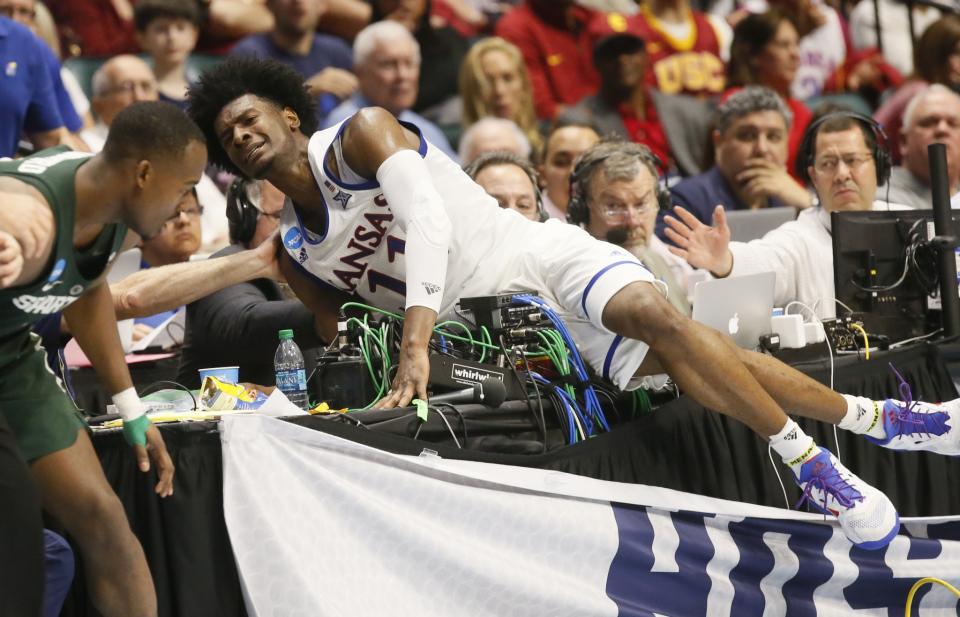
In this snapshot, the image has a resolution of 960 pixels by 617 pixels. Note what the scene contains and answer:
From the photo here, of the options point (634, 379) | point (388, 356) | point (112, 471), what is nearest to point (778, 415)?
point (634, 379)

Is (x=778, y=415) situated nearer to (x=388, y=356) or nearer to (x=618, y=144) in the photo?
(x=388, y=356)

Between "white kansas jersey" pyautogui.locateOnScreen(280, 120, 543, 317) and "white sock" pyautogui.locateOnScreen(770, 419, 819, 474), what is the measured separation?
2.85 feet

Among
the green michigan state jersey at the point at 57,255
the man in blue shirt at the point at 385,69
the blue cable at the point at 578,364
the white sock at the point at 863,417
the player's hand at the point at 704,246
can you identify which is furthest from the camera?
the man in blue shirt at the point at 385,69

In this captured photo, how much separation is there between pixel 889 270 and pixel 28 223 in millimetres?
2835

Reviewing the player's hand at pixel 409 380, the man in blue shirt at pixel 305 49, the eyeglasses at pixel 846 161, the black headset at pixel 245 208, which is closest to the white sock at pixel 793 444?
the player's hand at pixel 409 380

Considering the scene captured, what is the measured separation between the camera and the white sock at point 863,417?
3.09m

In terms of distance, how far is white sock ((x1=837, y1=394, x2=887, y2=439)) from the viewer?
3.09m

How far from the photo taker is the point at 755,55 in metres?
6.50

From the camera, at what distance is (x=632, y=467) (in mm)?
2838

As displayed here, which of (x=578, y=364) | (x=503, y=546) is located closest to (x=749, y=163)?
(x=578, y=364)

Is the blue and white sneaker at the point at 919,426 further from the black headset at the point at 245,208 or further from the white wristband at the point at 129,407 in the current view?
the black headset at the point at 245,208

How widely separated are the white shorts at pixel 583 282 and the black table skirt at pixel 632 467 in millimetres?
184

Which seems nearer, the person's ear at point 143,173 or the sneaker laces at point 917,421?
the person's ear at point 143,173

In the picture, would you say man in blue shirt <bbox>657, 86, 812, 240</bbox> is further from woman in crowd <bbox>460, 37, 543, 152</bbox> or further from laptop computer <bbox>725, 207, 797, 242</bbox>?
woman in crowd <bbox>460, 37, 543, 152</bbox>
